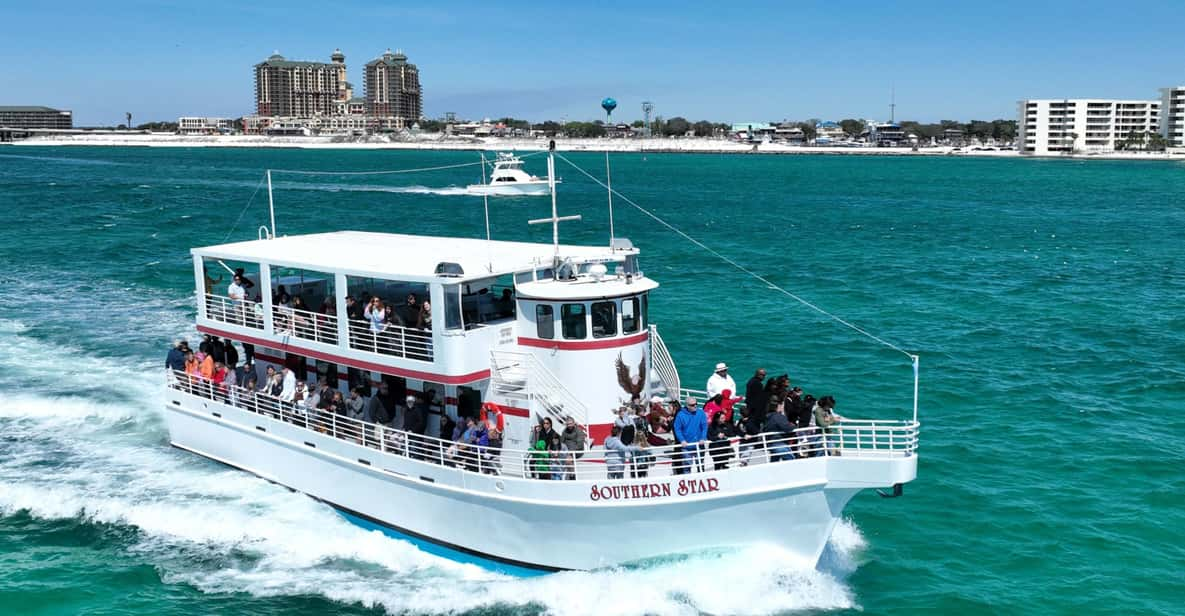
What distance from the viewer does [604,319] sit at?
1600 cm

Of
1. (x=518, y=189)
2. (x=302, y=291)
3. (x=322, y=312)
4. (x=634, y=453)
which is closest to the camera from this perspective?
(x=634, y=453)

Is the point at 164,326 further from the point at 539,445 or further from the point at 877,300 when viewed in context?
the point at 877,300

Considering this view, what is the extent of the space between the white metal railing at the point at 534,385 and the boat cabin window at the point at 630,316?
1.37m

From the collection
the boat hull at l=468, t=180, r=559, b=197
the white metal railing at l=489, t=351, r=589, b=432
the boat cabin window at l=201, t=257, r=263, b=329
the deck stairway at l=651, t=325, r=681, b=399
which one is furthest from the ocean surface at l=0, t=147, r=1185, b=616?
the boat hull at l=468, t=180, r=559, b=197

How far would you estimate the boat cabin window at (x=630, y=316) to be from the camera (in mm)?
16141

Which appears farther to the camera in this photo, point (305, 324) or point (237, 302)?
point (237, 302)

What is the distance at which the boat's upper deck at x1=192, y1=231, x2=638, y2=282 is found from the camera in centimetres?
1680

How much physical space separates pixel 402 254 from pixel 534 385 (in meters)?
4.30

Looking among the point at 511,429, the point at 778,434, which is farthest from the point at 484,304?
the point at 778,434

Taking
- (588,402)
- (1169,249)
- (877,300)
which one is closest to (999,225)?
(1169,249)

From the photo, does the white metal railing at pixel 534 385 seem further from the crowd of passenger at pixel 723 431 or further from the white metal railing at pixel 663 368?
the white metal railing at pixel 663 368

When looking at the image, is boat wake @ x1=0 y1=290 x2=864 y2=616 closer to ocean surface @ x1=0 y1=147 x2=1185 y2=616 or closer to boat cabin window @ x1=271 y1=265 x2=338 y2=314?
ocean surface @ x1=0 y1=147 x2=1185 y2=616

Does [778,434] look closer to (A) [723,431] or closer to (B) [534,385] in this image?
(A) [723,431]

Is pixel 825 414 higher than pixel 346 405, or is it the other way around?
pixel 825 414
